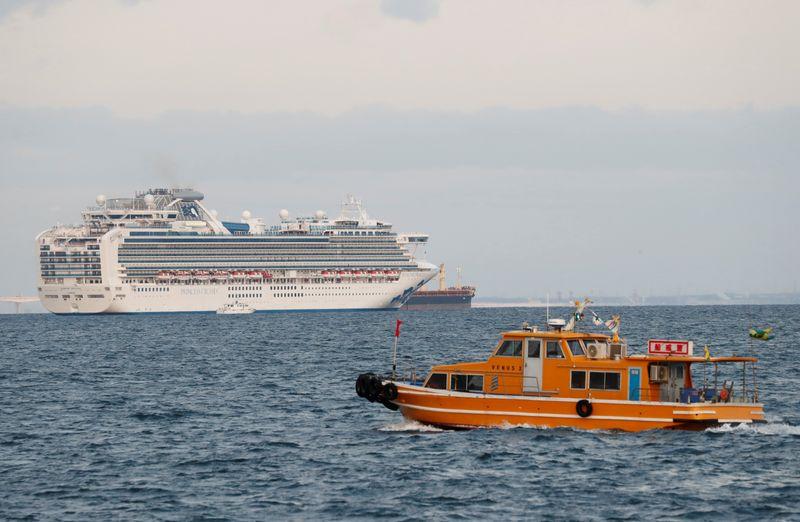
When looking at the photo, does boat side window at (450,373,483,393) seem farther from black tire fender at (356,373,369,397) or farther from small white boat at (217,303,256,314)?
small white boat at (217,303,256,314)

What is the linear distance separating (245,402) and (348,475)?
1701 centimetres

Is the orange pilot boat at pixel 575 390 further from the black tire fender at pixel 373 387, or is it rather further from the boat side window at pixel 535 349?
the black tire fender at pixel 373 387

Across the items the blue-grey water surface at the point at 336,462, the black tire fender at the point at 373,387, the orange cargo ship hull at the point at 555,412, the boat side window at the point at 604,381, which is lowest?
the blue-grey water surface at the point at 336,462

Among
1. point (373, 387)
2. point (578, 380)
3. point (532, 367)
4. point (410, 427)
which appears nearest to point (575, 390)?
point (578, 380)

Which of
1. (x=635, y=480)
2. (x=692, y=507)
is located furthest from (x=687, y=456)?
(x=692, y=507)

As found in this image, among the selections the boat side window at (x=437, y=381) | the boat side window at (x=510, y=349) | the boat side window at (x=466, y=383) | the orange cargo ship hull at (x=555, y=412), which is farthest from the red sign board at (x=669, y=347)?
the boat side window at (x=437, y=381)

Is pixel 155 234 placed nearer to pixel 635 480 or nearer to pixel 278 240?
pixel 278 240

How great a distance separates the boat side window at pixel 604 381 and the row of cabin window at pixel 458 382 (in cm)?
336

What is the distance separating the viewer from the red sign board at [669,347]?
3378cm

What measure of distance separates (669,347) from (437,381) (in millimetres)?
7066

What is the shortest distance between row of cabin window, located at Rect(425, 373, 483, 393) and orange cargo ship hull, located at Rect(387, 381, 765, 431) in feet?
1.62

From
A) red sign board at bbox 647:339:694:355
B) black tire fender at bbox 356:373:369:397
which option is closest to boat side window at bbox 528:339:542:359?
red sign board at bbox 647:339:694:355

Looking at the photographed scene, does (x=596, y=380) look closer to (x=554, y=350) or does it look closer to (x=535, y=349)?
(x=554, y=350)

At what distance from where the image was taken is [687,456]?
30.4 metres
